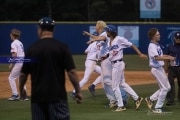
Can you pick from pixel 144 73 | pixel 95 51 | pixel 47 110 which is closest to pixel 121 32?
pixel 144 73

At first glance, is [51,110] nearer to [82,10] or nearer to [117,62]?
[117,62]

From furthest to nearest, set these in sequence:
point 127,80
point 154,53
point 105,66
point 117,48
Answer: point 127,80 → point 105,66 → point 117,48 → point 154,53

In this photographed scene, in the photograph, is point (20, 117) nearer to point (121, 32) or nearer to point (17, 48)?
point (17, 48)

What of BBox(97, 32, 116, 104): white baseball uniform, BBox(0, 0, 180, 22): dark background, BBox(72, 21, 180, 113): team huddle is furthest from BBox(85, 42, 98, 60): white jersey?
BBox(0, 0, 180, 22): dark background

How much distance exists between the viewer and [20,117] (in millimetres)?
11234

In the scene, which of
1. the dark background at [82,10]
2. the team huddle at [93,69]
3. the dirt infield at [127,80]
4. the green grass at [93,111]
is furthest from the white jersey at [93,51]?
the dark background at [82,10]

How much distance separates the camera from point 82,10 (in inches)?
2456

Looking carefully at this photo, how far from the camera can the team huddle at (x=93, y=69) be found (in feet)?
22.4

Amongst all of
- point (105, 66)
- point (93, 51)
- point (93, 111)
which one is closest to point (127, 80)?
point (93, 51)

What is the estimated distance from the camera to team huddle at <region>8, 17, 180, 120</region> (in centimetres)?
681

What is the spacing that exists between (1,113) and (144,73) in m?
13.0

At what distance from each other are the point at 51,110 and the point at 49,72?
49 centimetres

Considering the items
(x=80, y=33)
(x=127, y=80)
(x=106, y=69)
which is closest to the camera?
(x=106, y=69)

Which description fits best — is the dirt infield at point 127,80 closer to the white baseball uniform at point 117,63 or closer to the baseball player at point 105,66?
the baseball player at point 105,66
